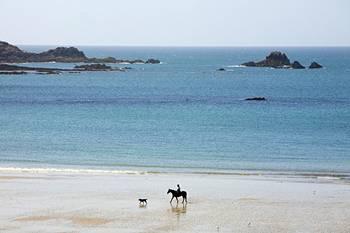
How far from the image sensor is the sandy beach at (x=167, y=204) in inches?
989

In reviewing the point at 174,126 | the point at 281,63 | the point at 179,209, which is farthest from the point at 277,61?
the point at 179,209

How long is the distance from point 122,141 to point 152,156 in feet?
26.6

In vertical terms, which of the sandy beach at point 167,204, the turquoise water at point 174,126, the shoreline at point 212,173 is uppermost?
the sandy beach at point 167,204

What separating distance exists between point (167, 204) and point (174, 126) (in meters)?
35.4

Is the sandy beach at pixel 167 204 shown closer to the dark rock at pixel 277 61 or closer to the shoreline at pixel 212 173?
the shoreline at pixel 212 173

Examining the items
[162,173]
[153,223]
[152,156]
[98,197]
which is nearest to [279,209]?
[153,223]

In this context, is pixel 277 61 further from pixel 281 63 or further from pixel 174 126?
pixel 174 126

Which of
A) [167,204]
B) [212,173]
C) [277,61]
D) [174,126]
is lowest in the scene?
[174,126]

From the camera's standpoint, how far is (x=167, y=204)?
29.2m

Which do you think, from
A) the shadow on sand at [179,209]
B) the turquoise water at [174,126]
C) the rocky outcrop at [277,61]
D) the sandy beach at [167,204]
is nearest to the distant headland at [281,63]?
the rocky outcrop at [277,61]

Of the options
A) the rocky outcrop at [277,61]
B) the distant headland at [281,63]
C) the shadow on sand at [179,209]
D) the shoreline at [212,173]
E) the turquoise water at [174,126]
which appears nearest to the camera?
the shadow on sand at [179,209]

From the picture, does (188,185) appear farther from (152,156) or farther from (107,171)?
(152,156)

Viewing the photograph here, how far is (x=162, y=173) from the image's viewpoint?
127 ft

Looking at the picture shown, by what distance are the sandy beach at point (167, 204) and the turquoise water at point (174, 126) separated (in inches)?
207
